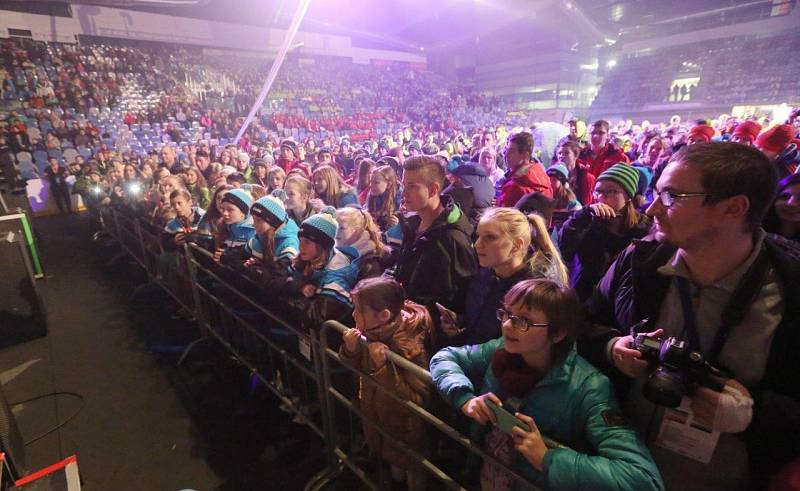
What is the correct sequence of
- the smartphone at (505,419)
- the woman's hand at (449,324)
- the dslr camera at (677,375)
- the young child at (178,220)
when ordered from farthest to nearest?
the young child at (178,220) < the woman's hand at (449,324) < the smartphone at (505,419) < the dslr camera at (677,375)

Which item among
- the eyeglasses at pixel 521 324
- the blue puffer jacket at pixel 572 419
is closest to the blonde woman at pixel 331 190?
the blue puffer jacket at pixel 572 419

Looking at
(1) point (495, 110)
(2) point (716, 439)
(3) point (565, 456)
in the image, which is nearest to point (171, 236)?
(3) point (565, 456)

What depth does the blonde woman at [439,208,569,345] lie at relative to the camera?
6.21 ft

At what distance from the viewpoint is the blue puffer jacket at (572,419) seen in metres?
1.13

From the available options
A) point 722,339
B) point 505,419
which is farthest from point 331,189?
point 722,339

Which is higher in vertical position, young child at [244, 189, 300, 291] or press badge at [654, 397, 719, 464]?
young child at [244, 189, 300, 291]

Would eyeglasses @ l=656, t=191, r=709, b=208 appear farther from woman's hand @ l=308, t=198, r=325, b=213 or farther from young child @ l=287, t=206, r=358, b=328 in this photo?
woman's hand @ l=308, t=198, r=325, b=213

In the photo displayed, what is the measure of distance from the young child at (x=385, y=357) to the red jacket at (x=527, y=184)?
2152mm

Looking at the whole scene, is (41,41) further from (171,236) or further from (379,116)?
(171,236)

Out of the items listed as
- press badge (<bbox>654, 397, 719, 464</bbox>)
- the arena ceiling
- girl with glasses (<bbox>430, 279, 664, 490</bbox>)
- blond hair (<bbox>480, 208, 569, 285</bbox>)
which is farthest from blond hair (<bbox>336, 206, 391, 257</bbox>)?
the arena ceiling

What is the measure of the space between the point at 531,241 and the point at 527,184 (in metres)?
1.93

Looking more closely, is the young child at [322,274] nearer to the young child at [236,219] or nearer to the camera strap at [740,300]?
the young child at [236,219]

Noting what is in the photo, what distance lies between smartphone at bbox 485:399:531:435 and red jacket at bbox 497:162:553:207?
2805 millimetres

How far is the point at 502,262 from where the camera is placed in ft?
6.28
